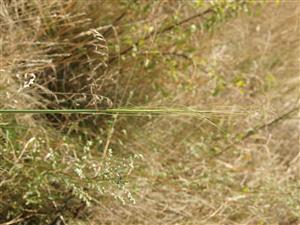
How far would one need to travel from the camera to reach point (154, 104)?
102 inches

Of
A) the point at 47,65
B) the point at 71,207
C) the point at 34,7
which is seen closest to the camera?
the point at 71,207

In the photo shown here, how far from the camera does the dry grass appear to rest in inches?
86.6

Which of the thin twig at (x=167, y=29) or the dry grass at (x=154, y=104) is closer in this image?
the dry grass at (x=154, y=104)

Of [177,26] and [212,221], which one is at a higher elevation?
[177,26]

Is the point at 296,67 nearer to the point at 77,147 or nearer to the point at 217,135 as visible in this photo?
the point at 217,135

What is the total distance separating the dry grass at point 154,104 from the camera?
220 centimetres

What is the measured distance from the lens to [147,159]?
242 cm

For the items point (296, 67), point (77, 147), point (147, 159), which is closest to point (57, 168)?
point (77, 147)

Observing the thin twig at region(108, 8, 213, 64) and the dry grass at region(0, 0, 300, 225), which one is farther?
the thin twig at region(108, 8, 213, 64)

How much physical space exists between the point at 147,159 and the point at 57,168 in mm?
571

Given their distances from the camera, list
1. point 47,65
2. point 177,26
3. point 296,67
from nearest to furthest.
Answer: point 47,65
point 177,26
point 296,67

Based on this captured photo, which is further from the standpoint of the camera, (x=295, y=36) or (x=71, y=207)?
(x=295, y=36)

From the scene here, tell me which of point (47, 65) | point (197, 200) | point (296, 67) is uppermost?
point (47, 65)

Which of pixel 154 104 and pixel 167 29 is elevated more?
pixel 167 29
